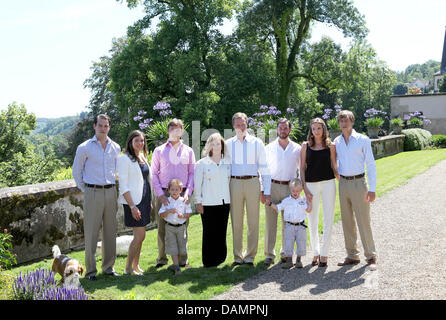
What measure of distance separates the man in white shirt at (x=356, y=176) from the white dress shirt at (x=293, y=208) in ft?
1.77

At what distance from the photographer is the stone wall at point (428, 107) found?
35031 millimetres

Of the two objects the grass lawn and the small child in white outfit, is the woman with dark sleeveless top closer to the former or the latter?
the small child in white outfit

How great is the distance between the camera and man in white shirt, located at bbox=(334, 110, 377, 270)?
536 cm

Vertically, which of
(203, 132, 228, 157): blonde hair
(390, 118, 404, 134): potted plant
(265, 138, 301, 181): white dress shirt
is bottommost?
(265, 138, 301, 181): white dress shirt

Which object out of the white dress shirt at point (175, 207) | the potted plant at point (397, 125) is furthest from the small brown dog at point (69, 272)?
the potted plant at point (397, 125)

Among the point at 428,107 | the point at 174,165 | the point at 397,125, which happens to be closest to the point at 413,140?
the point at 397,125

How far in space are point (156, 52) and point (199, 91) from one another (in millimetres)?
3335

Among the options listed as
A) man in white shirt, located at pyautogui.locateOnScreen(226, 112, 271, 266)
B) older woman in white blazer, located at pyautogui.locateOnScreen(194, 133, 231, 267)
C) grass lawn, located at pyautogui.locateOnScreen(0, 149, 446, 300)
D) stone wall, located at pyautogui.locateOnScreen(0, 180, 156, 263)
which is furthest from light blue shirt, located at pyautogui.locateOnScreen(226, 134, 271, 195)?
stone wall, located at pyautogui.locateOnScreen(0, 180, 156, 263)

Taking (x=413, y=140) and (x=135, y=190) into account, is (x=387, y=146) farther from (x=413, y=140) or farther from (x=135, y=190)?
(x=135, y=190)

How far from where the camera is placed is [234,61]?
24000 mm

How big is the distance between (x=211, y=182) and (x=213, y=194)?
0.53 feet

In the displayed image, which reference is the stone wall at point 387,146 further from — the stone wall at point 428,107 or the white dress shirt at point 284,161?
the white dress shirt at point 284,161

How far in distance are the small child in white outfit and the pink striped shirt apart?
4.22 feet
